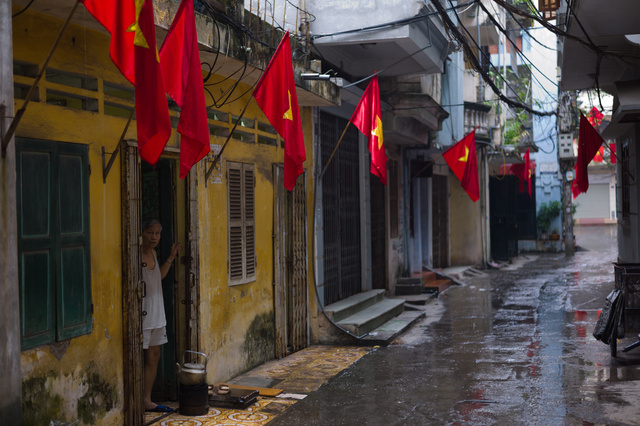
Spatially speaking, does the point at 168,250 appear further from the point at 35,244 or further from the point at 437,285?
the point at 437,285

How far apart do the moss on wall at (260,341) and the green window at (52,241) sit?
3.55 metres

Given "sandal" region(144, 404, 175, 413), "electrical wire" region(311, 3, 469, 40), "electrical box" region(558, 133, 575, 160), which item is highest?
"electrical wire" region(311, 3, 469, 40)

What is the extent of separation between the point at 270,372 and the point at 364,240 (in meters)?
5.43

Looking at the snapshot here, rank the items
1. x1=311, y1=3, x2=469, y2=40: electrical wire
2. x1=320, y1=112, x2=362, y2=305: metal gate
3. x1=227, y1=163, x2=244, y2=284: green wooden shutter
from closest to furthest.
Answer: x1=227, y1=163, x2=244, y2=284: green wooden shutter, x1=311, y1=3, x2=469, y2=40: electrical wire, x1=320, y1=112, x2=362, y2=305: metal gate

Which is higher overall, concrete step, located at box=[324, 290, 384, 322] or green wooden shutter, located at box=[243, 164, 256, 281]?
green wooden shutter, located at box=[243, 164, 256, 281]

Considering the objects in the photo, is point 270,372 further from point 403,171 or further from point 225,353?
point 403,171

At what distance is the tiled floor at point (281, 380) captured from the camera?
705 cm

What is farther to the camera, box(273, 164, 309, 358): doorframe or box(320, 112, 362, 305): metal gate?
box(320, 112, 362, 305): metal gate

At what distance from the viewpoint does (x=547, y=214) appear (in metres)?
31.6

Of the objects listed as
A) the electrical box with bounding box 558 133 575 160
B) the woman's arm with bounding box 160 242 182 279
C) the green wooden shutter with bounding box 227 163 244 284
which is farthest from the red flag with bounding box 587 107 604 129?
the woman's arm with bounding box 160 242 182 279

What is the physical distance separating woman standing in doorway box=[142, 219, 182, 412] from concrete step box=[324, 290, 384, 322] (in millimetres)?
4519

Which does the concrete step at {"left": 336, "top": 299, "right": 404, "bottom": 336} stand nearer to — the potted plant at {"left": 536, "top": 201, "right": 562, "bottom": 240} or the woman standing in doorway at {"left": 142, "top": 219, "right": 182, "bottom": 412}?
the woman standing in doorway at {"left": 142, "top": 219, "right": 182, "bottom": 412}

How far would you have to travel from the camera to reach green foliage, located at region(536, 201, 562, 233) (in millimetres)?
31500

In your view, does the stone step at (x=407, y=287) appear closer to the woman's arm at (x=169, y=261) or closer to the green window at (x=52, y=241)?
the woman's arm at (x=169, y=261)
